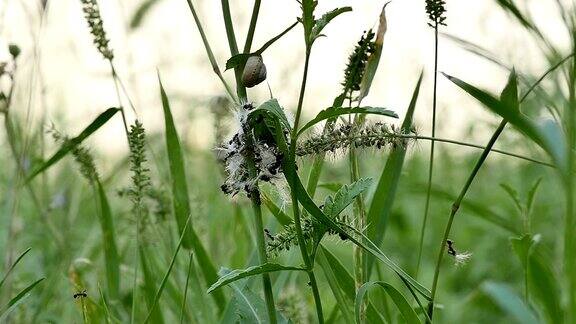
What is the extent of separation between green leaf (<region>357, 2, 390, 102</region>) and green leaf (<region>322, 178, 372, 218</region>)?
0.19 m

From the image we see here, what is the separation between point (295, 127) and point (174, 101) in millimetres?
2536

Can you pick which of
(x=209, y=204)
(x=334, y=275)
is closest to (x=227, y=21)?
(x=334, y=275)

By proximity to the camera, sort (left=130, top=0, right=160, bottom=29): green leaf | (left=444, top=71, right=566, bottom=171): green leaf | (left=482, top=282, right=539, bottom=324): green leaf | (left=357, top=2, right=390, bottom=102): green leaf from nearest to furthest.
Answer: (left=444, top=71, right=566, bottom=171): green leaf, (left=482, top=282, right=539, bottom=324): green leaf, (left=357, top=2, right=390, bottom=102): green leaf, (left=130, top=0, right=160, bottom=29): green leaf

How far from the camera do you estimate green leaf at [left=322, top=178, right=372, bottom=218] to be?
108cm

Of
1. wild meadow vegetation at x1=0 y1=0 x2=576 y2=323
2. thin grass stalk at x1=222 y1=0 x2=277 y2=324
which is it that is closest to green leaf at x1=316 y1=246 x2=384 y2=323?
wild meadow vegetation at x1=0 y1=0 x2=576 y2=323

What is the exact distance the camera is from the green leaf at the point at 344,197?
1081 mm

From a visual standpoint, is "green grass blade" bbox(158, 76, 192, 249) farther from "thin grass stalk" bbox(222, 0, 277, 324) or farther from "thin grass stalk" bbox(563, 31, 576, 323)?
"thin grass stalk" bbox(563, 31, 576, 323)

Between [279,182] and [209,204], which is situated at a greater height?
[209,204]

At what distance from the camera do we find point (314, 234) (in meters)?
1.09

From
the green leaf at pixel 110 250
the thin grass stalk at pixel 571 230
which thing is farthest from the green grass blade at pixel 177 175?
the thin grass stalk at pixel 571 230

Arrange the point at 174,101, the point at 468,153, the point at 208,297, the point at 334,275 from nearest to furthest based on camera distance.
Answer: the point at 334,275, the point at 208,297, the point at 174,101, the point at 468,153

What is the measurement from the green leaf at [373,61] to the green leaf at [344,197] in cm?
19

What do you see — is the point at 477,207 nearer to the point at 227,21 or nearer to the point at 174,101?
the point at 227,21

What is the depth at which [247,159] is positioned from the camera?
107cm
